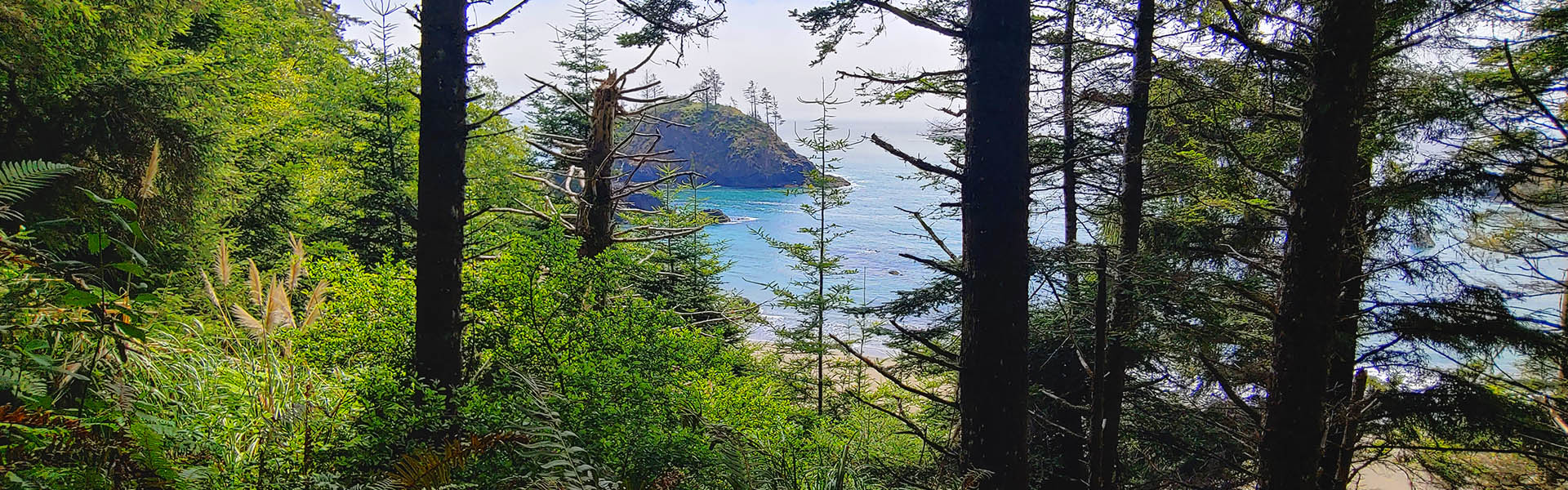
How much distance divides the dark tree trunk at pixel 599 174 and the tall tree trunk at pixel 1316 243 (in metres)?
6.31

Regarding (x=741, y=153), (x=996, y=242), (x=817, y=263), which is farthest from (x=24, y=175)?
(x=741, y=153)

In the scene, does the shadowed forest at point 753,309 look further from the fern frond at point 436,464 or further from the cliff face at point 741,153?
the cliff face at point 741,153

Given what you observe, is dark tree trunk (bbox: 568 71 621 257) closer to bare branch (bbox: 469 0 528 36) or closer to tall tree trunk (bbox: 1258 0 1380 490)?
bare branch (bbox: 469 0 528 36)

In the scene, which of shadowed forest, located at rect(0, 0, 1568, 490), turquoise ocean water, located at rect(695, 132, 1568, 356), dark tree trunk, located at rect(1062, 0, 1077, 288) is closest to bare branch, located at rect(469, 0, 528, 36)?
shadowed forest, located at rect(0, 0, 1568, 490)

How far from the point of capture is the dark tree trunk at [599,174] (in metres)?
7.79

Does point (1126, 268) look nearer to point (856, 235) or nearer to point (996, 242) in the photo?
point (996, 242)

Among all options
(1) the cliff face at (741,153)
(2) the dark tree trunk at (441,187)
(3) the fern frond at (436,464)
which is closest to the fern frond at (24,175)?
(3) the fern frond at (436,464)

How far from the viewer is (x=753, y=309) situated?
12.1 meters

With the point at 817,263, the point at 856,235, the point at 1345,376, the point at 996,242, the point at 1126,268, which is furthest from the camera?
the point at 856,235

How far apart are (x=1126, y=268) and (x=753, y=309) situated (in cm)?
642

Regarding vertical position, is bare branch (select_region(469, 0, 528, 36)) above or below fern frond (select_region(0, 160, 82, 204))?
above

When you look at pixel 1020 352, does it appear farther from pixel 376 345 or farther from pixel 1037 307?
pixel 1037 307

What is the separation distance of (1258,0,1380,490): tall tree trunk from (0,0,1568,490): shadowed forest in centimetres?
2

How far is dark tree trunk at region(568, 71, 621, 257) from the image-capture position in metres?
7.79
